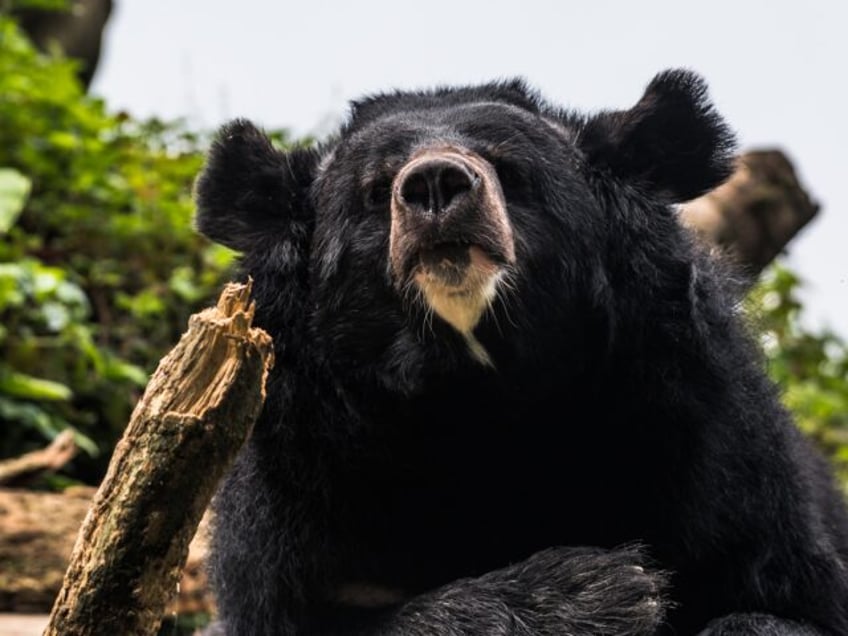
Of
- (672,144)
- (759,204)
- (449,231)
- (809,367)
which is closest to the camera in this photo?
(449,231)

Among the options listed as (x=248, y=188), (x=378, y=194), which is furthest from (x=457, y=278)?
(x=248, y=188)

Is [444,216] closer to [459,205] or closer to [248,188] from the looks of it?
[459,205]

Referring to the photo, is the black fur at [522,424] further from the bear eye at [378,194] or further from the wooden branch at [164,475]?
the wooden branch at [164,475]

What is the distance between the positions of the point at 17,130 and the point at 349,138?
6.46m

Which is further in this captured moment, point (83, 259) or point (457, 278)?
point (83, 259)

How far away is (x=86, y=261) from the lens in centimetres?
1021

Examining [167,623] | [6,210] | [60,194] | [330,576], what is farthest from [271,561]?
[60,194]

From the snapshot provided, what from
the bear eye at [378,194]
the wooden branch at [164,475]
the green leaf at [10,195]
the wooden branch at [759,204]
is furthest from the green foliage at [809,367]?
the wooden branch at [164,475]

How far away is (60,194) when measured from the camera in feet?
34.7

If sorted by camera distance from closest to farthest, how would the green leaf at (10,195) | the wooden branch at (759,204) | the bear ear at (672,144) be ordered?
Answer: 1. the bear ear at (672,144)
2. the green leaf at (10,195)
3. the wooden branch at (759,204)

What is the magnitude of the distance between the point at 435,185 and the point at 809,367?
10.2 metres

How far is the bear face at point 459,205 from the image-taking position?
404 cm

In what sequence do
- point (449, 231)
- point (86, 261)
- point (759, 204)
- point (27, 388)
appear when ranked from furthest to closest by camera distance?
point (86, 261) → point (759, 204) → point (27, 388) → point (449, 231)

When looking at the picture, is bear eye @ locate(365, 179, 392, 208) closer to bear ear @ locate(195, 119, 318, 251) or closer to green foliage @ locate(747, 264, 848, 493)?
bear ear @ locate(195, 119, 318, 251)
